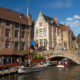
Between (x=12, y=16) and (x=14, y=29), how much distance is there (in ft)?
14.0

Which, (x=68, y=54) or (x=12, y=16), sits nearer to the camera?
(x=68, y=54)

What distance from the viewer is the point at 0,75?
2286cm

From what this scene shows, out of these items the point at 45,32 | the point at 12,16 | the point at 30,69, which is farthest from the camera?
the point at 45,32

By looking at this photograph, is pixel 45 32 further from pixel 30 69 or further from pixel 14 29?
pixel 30 69

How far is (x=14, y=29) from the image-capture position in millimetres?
38250

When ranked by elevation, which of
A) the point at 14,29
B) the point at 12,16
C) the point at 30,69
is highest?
the point at 12,16

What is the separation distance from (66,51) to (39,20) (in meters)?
18.5

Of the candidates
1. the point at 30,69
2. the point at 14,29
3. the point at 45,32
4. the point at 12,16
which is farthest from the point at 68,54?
the point at 12,16

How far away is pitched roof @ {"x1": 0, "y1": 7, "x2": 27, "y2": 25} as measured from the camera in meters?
36.5

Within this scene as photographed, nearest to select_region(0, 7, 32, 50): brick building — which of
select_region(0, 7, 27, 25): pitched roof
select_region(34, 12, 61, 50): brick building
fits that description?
select_region(0, 7, 27, 25): pitched roof

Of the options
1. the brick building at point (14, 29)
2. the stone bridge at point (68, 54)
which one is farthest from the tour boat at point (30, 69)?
the brick building at point (14, 29)

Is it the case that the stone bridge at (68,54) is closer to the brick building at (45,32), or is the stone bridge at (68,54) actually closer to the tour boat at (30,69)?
the brick building at (45,32)

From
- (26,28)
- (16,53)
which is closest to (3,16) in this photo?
(26,28)

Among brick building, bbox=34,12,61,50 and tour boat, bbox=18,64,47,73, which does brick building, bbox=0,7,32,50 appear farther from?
tour boat, bbox=18,64,47,73
